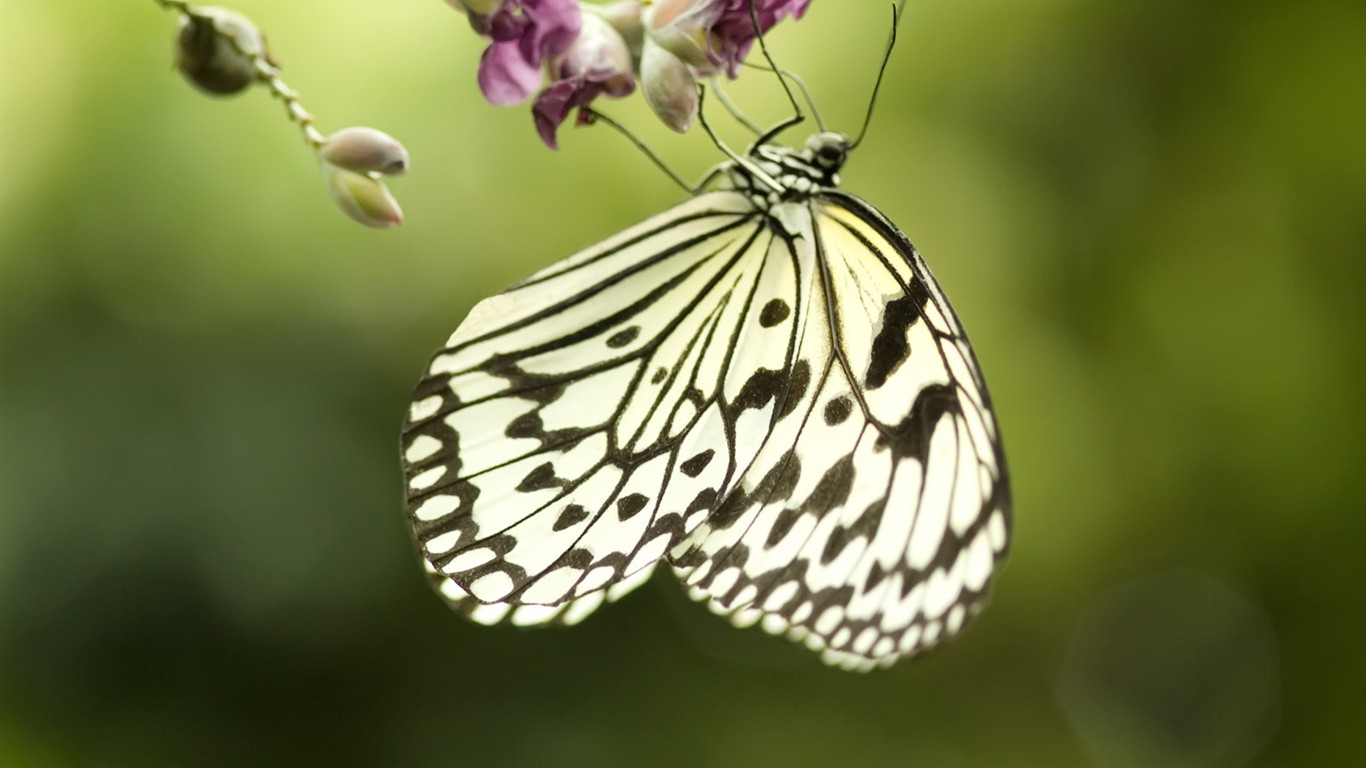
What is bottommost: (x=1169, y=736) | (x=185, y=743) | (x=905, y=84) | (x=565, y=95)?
(x=1169, y=736)

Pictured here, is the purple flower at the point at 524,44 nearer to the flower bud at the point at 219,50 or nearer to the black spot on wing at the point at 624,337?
the flower bud at the point at 219,50

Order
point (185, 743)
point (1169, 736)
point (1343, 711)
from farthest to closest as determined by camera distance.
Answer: point (1169, 736) < point (1343, 711) < point (185, 743)

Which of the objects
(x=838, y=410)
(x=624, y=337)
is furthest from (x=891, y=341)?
(x=624, y=337)

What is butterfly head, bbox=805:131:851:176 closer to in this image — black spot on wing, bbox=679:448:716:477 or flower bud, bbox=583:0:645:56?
flower bud, bbox=583:0:645:56

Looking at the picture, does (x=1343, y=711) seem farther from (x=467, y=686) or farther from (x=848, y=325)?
(x=848, y=325)

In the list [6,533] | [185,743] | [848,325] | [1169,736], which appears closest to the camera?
[848,325]

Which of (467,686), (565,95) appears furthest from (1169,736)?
(565,95)
